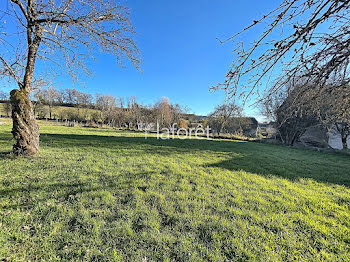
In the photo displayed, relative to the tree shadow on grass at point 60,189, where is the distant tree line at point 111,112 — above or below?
above

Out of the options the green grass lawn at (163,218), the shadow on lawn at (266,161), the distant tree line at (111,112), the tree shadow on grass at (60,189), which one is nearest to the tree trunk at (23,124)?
the green grass lawn at (163,218)

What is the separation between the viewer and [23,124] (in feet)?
15.2

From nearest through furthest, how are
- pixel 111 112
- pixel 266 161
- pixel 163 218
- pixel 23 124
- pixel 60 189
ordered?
1. pixel 163 218
2. pixel 60 189
3. pixel 23 124
4. pixel 266 161
5. pixel 111 112

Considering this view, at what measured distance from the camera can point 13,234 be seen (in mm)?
1696

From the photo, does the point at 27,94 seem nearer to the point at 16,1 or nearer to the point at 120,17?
the point at 16,1

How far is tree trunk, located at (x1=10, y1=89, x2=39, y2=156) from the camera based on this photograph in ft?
15.0

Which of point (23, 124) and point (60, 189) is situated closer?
point (60, 189)

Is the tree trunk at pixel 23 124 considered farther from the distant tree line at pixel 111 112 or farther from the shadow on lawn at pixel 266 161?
the distant tree line at pixel 111 112

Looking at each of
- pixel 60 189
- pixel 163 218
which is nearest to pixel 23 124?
pixel 60 189

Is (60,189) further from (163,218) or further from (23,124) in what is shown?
(23,124)

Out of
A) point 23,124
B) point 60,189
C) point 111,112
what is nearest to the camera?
point 60,189

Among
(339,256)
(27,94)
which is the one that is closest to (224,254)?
(339,256)

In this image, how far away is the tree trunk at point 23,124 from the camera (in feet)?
15.0

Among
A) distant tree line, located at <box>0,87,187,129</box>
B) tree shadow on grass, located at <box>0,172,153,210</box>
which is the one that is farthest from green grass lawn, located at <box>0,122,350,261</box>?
distant tree line, located at <box>0,87,187,129</box>
